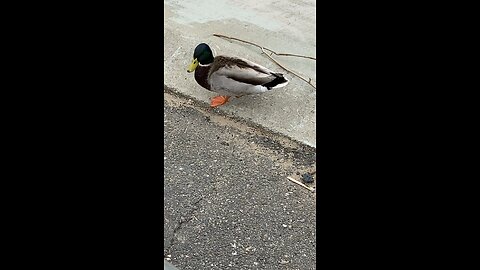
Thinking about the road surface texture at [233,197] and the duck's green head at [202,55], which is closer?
the road surface texture at [233,197]

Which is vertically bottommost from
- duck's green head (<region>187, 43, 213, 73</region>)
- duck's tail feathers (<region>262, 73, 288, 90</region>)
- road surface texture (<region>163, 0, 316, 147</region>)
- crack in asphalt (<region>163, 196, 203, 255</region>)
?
crack in asphalt (<region>163, 196, 203, 255</region>)

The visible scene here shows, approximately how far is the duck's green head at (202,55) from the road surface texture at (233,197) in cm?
29

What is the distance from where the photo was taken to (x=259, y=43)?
13.5 ft

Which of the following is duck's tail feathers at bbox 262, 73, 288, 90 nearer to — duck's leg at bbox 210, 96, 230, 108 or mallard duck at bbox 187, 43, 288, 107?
mallard duck at bbox 187, 43, 288, 107

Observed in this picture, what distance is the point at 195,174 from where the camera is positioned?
114 inches

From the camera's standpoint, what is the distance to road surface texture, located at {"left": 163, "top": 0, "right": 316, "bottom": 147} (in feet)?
11.1

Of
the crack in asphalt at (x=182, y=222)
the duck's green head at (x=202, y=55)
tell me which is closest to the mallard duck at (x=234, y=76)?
the duck's green head at (x=202, y=55)

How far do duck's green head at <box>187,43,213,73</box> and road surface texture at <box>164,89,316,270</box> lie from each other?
29cm

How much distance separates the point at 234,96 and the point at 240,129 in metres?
0.28

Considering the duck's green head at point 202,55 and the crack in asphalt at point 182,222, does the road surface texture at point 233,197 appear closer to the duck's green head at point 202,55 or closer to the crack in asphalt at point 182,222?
the crack in asphalt at point 182,222

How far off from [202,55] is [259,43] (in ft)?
2.73

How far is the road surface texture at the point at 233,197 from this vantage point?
238 centimetres

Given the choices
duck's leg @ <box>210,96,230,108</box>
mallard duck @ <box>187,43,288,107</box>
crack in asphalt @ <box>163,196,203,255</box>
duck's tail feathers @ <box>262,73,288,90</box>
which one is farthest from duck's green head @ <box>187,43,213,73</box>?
crack in asphalt @ <box>163,196,203,255</box>
